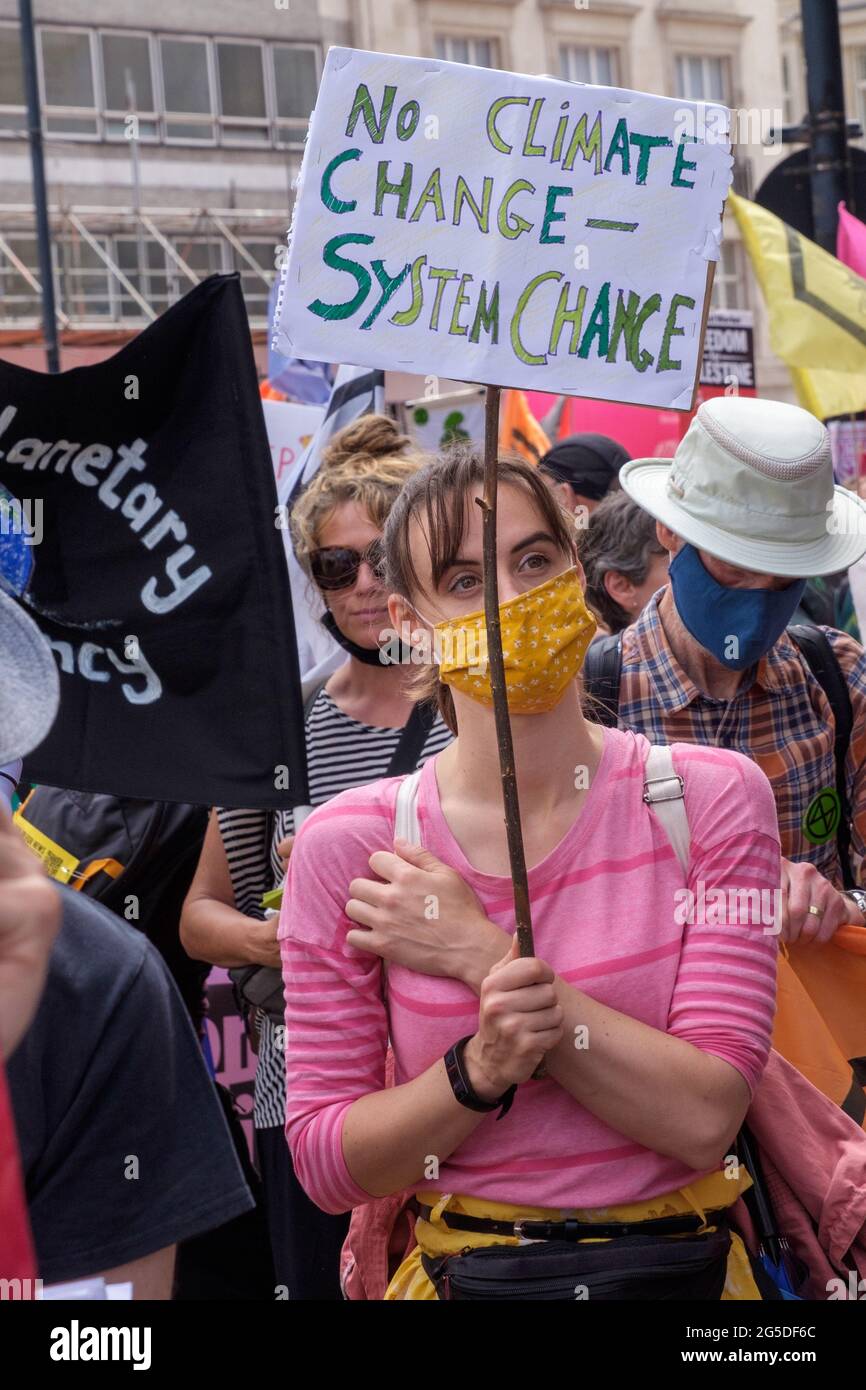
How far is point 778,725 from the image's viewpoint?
3129 millimetres

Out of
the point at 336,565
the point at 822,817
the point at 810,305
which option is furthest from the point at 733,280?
the point at 822,817

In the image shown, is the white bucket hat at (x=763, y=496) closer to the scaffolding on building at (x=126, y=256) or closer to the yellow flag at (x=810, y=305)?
the yellow flag at (x=810, y=305)

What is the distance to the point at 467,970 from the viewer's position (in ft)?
6.97

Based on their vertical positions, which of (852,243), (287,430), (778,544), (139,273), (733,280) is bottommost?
(778,544)

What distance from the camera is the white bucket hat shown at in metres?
3.10

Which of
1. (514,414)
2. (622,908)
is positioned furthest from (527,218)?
(514,414)

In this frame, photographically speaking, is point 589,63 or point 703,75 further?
point 703,75

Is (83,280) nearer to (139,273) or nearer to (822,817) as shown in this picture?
(139,273)

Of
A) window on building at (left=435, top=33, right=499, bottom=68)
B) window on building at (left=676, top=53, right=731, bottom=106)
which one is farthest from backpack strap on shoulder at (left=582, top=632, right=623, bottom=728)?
window on building at (left=676, top=53, right=731, bottom=106)

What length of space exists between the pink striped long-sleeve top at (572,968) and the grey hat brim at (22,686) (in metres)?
0.92

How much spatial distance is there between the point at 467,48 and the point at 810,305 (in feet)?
98.6

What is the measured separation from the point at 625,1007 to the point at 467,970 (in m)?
0.21

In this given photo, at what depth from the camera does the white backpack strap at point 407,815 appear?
226 centimetres

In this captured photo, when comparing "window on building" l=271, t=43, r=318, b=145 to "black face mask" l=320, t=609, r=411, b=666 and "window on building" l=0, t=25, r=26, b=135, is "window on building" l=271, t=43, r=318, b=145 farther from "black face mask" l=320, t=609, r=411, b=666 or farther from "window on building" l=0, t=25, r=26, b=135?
"black face mask" l=320, t=609, r=411, b=666
